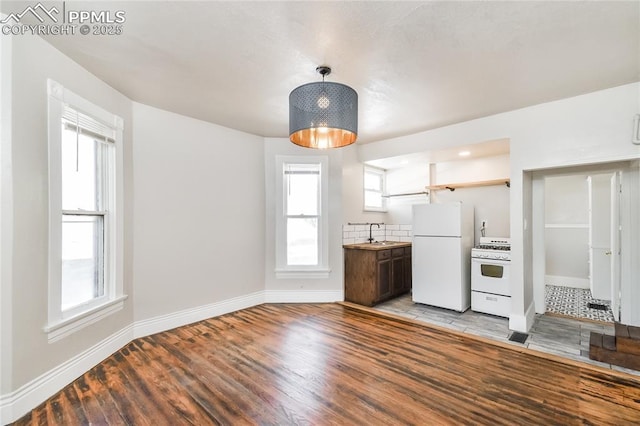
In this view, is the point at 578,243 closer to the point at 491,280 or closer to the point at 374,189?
the point at 491,280

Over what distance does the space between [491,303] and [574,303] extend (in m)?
1.67

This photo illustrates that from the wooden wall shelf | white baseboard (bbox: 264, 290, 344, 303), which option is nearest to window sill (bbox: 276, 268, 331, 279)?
white baseboard (bbox: 264, 290, 344, 303)

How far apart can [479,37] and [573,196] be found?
16.0ft

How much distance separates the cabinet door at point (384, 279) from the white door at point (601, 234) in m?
3.03

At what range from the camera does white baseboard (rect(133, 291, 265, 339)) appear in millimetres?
3105

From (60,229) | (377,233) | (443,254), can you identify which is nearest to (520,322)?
(443,254)

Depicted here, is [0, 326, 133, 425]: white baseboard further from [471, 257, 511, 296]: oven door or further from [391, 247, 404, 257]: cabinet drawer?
[471, 257, 511, 296]: oven door

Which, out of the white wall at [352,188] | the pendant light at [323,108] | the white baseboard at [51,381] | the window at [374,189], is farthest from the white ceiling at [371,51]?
the white baseboard at [51,381]

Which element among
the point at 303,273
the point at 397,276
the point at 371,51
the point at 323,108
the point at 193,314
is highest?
the point at 371,51

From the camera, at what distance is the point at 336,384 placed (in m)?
2.17

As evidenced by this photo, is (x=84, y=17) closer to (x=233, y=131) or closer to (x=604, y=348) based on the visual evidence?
(x=233, y=131)

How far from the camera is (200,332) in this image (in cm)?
320

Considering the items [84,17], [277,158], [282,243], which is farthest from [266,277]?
[84,17]

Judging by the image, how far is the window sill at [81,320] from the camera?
2.09 m
